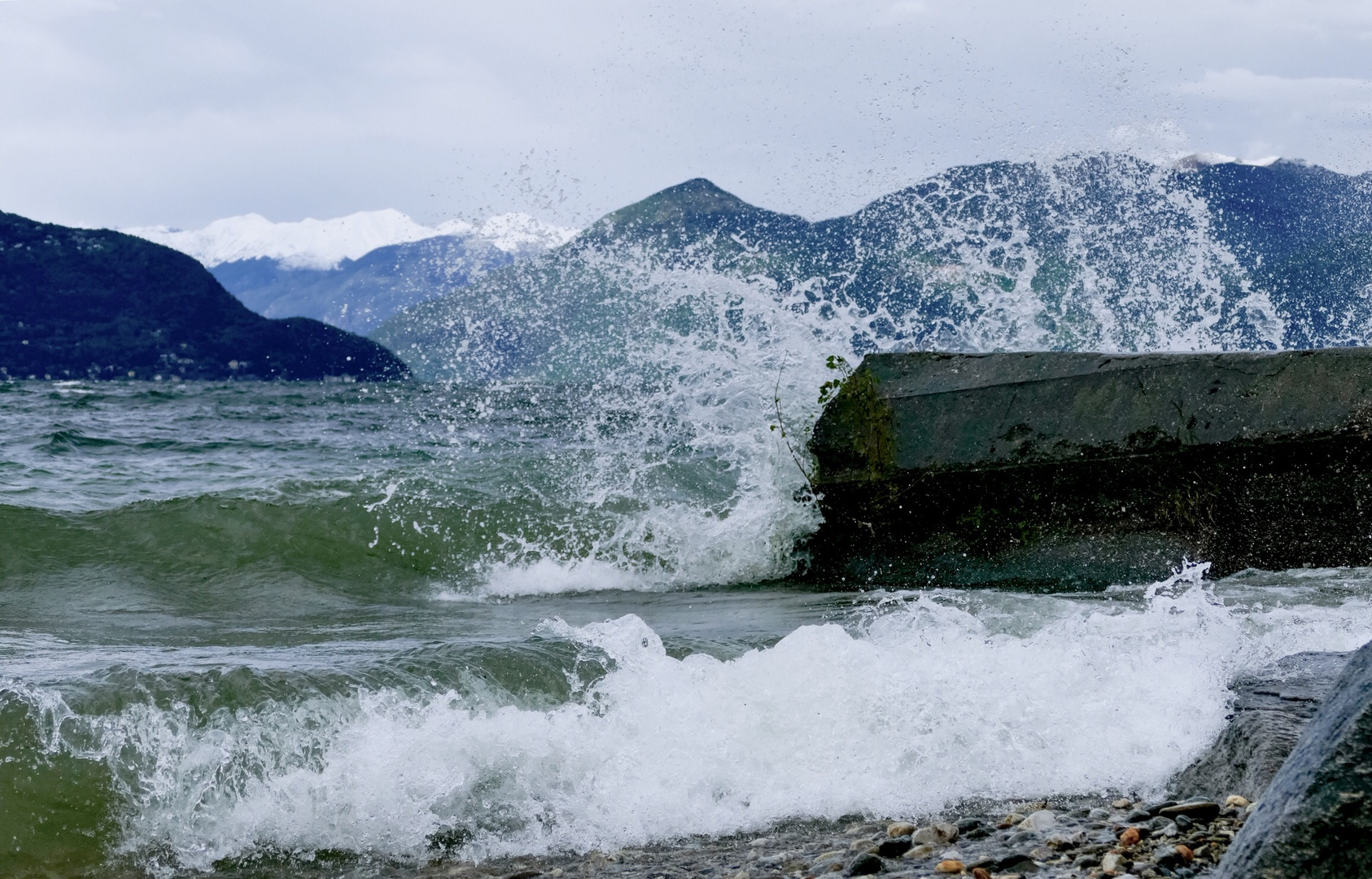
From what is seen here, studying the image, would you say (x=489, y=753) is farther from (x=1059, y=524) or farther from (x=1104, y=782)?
(x=1059, y=524)

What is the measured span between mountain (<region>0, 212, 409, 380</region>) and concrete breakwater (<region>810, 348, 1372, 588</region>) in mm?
61336

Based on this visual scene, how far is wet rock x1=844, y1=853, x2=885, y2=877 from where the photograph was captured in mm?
2936

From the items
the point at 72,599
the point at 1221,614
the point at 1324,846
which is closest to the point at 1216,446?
the point at 1221,614

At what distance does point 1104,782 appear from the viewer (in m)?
3.79

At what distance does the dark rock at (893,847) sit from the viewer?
3.08 meters

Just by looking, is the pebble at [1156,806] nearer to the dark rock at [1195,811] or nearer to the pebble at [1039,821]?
the dark rock at [1195,811]

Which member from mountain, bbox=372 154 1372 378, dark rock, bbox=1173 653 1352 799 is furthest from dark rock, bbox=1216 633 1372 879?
mountain, bbox=372 154 1372 378

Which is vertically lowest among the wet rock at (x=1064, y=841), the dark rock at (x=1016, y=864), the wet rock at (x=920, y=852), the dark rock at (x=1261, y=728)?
the wet rock at (x=920, y=852)

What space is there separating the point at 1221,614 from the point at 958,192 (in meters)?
6.80

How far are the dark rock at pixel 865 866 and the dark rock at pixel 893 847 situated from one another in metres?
0.10

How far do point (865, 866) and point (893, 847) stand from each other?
7.1 inches

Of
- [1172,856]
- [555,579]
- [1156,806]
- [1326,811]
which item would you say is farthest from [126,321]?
[1326,811]

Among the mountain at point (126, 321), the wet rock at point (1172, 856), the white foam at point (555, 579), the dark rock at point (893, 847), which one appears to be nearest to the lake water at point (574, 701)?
the white foam at point (555, 579)

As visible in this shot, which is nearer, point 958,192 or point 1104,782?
point 1104,782
